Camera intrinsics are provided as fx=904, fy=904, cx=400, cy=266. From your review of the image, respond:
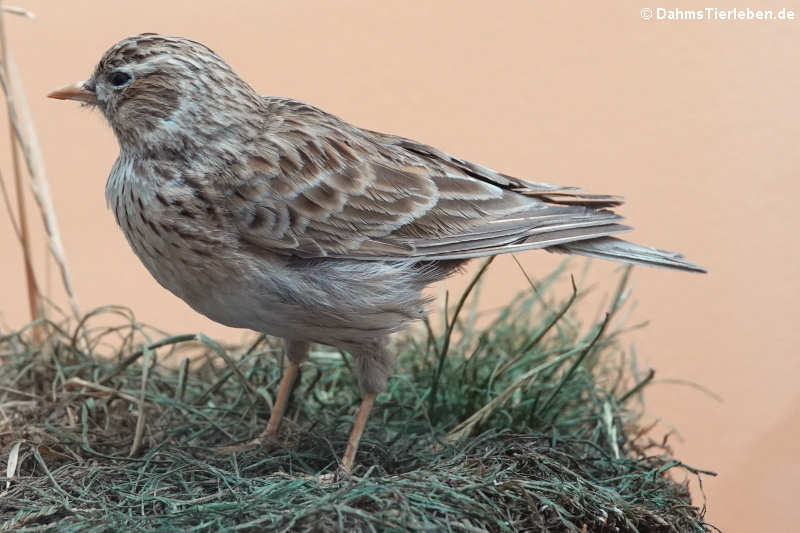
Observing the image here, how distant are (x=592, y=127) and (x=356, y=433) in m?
2.06

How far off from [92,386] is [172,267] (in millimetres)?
666

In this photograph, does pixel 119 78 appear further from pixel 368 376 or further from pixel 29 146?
pixel 368 376

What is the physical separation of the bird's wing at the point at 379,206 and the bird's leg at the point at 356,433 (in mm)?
507

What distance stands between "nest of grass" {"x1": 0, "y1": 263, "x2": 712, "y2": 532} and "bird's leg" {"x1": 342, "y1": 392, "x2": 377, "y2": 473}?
6cm

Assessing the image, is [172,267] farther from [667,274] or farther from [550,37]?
[667,274]

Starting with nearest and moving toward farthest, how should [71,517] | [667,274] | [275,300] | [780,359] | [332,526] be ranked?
[332,526], [71,517], [275,300], [780,359], [667,274]

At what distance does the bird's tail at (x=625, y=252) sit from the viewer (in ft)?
8.23

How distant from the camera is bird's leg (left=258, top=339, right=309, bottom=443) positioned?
285cm

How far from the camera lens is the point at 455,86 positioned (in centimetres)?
417

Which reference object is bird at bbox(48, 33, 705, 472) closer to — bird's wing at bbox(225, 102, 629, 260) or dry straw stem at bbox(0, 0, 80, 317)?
bird's wing at bbox(225, 102, 629, 260)

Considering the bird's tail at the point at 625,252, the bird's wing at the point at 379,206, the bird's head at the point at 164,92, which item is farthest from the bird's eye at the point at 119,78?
the bird's tail at the point at 625,252

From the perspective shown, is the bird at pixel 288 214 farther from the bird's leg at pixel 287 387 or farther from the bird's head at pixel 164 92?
the bird's leg at pixel 287 387

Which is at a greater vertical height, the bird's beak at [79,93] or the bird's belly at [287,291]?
the bird's beak at [79,93]

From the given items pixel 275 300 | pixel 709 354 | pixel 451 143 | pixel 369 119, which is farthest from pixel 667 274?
pixel 275 300
